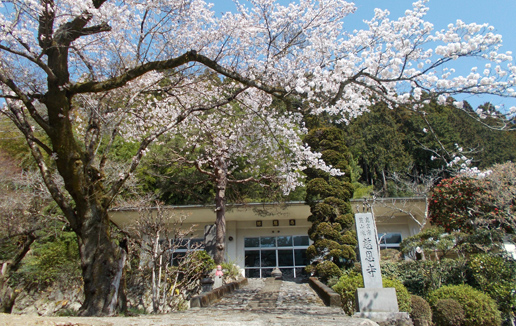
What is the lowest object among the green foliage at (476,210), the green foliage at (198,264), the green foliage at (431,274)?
the green foliage at (431,274)

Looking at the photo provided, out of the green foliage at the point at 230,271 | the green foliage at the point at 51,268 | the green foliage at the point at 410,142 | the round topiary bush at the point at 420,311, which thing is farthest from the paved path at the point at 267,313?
the green foliage at the point at 410,142

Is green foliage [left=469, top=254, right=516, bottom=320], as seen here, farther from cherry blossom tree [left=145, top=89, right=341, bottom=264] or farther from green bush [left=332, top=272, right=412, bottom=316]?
cherry blossom tree [left=145, top=89, right=341, bottom=264]

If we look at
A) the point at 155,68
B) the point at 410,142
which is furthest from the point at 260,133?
the point at 410,142

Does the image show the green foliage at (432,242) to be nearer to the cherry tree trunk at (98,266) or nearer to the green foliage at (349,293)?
the green foliage at (349,293)

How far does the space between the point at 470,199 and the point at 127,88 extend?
9.93 m

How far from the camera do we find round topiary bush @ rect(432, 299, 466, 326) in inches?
243

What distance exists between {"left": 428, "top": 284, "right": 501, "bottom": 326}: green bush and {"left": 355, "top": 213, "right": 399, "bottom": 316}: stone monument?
2066 millimetres

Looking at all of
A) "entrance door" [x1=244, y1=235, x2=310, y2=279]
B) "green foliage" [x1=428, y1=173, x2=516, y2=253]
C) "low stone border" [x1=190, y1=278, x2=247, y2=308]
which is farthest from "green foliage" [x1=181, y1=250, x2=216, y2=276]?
"green foliage" [x1=428, y1=173, x2=516, y2=253]

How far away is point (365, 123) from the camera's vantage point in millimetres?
27750

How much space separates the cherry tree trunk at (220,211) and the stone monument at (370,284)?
7233mm

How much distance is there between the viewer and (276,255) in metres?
16.2

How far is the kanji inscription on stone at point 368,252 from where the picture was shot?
5504 millimetres

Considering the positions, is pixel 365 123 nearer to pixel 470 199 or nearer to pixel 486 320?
pixel 470 199

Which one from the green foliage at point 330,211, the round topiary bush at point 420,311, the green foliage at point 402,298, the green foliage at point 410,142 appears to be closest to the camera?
the green foliage at point 402,298
